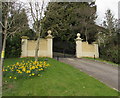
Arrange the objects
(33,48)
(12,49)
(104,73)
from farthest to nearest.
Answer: (33,48), (12,49), (104,73)

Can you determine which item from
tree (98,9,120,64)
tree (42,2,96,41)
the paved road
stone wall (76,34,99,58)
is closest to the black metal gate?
stone wall (76,34,99,58)

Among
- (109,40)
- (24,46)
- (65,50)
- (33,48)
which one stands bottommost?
(65,50)

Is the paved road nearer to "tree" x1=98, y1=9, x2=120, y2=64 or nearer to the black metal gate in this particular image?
"tree" x1=98, y1=9, x2=120, y2=64

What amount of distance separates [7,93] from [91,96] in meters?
2.91

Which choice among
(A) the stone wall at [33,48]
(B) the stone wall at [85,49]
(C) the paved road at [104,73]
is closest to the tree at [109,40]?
(B) the stone wall at [85,49]

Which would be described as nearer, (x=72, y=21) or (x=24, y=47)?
(x=24, y=47)

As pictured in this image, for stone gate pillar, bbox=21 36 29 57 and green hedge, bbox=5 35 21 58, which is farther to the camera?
stone gate pillar, bbox=21 36 29 57

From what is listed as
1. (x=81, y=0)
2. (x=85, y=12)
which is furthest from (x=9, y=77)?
(x=81, y=0)

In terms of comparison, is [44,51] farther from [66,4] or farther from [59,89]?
[66,4]

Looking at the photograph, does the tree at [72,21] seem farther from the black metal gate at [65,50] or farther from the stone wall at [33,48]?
the stone wall at [33,48]

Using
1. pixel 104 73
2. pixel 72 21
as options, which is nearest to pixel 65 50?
pixel 72 21

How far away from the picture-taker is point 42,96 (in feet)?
11.1

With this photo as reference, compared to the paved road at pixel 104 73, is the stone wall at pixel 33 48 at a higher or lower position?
higher

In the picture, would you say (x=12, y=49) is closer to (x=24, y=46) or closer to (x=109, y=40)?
(x=24, y=46)
